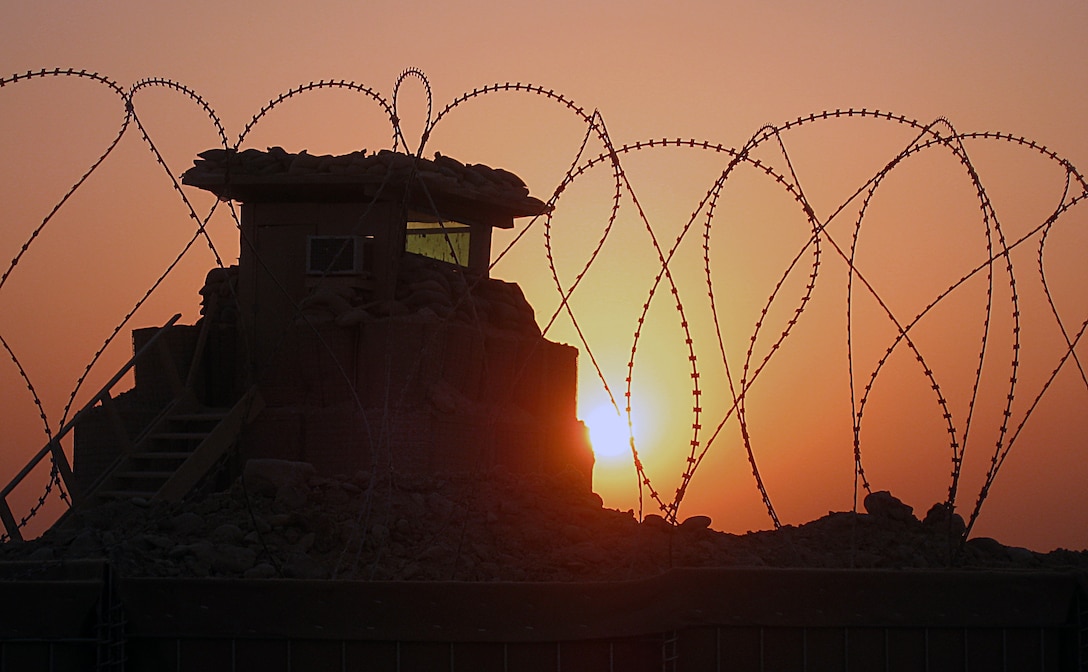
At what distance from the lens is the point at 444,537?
1571cm

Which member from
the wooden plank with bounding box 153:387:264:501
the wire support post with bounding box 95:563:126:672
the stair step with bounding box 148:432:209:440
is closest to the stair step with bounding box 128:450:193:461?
the wooden plank with bounding box 153:387:264:501

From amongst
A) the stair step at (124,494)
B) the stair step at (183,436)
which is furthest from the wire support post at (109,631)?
the stair step at (183,436)

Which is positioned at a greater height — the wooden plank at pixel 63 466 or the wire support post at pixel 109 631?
the wooden plank at pixel 63 466

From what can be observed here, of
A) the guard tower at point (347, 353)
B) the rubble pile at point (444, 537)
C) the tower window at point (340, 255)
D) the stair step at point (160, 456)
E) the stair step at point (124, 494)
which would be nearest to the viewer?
the rubble pile at point (444, 537)

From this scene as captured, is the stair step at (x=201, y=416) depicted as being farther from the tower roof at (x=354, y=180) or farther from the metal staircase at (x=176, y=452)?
the tower roof at (x=354, y=180)

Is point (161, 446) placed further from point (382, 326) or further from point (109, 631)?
point (109, 631)

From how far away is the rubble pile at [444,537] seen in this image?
14.9m

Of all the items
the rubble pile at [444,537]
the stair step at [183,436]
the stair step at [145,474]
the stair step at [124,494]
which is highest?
the stair step at [183,436]

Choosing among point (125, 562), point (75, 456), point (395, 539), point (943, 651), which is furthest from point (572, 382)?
point (943, 651)

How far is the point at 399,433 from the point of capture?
17.3 m

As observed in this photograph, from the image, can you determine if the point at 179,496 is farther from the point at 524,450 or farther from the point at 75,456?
the point at 524,450

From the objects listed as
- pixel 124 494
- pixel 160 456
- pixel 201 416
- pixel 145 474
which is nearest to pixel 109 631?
pixel 124 494

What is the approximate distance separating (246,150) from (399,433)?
4.36 meters

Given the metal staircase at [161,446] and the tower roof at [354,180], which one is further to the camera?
the tower roof at [354,180]
